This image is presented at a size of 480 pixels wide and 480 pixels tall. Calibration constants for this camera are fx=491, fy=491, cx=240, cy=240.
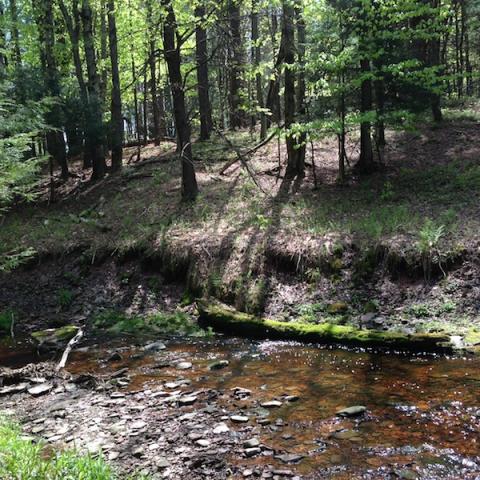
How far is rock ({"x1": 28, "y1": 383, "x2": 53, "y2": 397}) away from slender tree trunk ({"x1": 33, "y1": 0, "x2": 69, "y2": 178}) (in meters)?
11.2

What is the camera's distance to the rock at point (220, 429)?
243 inches

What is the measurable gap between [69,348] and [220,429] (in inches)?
192

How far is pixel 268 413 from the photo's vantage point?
6629mm

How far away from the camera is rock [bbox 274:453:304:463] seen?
545 cm

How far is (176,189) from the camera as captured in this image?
17.4m

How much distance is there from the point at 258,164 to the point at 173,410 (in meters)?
12.7

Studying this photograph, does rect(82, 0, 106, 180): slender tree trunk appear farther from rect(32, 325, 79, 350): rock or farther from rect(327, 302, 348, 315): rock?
rect(327, 302, 348, 315): rock

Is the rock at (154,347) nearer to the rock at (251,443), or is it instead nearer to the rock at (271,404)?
the rock at (271,404)

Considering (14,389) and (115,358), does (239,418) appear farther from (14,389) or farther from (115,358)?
(14,389)

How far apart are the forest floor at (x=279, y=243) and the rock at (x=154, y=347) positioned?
2.12m

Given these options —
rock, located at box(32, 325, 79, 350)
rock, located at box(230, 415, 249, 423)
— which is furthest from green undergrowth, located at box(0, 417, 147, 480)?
rock, located at box(32, 325, 79, 350)

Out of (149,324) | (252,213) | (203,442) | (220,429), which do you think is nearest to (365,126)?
(252,213)

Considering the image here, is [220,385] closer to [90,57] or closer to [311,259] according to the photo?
[311,259]

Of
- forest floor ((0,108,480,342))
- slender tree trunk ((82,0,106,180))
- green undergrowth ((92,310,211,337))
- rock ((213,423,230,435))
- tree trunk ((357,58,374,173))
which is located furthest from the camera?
slender tree trunk ((82,0,106,180))
